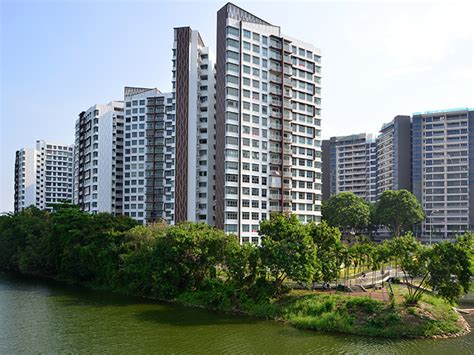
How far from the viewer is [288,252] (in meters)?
44.6

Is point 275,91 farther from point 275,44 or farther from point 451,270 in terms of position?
point 451,270

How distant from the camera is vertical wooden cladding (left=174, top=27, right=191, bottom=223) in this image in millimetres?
85312

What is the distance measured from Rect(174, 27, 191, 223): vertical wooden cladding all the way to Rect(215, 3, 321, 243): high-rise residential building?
7309 mm

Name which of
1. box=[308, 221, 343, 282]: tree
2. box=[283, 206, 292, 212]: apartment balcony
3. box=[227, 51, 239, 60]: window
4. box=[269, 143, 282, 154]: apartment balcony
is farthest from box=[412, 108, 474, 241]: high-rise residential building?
box=[308, 221, 343, 282]: tree

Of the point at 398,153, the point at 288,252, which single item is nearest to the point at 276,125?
the point at 288,252

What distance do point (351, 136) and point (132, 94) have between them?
337 feet

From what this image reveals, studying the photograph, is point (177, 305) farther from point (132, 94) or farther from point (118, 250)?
point (132, 94)

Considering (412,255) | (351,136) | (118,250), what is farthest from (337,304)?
(351,136)

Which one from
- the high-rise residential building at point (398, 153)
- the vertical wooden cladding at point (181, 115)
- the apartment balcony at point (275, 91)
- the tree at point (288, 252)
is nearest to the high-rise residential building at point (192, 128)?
the vertical wooden cladding at point (181, 115)

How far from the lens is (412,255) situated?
142 feet

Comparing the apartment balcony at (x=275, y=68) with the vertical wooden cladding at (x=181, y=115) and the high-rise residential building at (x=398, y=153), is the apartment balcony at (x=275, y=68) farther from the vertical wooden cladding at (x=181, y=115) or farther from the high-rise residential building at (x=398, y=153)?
the high-rise residential building at (x=398, y=153)

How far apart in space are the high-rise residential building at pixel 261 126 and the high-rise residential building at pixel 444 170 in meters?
71.5

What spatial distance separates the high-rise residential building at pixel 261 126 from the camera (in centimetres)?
8031

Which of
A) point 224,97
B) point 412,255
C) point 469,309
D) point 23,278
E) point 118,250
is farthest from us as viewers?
point 224,97
